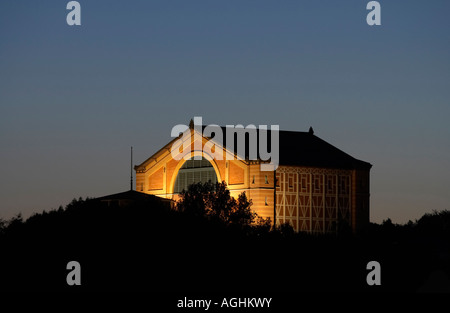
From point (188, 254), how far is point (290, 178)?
76.2ft

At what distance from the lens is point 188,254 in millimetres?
75750

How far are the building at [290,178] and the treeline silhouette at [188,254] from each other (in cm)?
566

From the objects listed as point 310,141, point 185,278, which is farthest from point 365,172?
point 185,278

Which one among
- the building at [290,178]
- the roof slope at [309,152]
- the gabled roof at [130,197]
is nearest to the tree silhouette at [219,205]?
the building at [290,178]

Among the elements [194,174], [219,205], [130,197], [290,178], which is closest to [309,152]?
[290,178]

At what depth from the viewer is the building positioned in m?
95.9

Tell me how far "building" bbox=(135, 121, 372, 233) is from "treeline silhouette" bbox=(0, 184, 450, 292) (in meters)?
5.66

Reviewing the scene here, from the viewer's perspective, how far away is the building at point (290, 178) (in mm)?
95875

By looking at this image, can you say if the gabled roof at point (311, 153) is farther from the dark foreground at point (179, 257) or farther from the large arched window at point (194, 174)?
the dark foreground at point (179, 257)

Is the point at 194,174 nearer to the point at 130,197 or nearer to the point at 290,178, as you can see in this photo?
the point at 130,197

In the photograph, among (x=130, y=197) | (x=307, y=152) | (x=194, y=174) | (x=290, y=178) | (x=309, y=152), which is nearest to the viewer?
(x=130, y=197)
